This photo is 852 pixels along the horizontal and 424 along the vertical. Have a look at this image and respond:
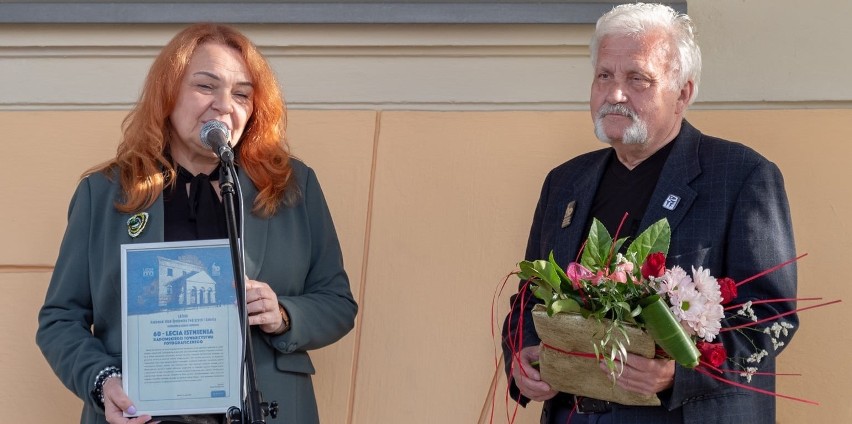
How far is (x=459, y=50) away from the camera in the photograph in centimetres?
517

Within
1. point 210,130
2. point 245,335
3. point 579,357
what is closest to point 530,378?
point 579,357

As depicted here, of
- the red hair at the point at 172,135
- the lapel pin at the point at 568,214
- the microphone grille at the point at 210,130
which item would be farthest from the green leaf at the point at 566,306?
the red hair at the point at 172,135

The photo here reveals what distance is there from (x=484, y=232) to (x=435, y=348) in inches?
18.6

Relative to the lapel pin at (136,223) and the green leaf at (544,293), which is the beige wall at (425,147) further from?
the green leaf at (544,293)

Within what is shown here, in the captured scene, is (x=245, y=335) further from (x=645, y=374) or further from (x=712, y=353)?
(x=712, y=353)

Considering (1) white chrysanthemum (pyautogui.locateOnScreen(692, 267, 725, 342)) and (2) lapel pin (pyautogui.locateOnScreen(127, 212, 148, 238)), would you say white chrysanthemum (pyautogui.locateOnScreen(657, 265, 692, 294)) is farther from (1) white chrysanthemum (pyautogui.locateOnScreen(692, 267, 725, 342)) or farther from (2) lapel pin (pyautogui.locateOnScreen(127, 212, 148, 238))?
(2) lapel pin (pyautogui.locateOnScreen(127, 212, 148, 238))

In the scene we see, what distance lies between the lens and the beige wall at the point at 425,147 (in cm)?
494

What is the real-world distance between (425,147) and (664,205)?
1447 mm

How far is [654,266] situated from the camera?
3387 mm

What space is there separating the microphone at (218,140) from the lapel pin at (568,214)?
3.56ft

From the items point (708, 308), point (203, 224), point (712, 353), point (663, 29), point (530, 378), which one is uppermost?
point (663, 29)

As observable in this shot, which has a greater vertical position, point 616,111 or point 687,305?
point 616,111

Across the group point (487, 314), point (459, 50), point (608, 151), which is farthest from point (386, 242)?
point (608, 151)

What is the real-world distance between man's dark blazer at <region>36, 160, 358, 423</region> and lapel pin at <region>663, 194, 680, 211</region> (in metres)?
1.04
